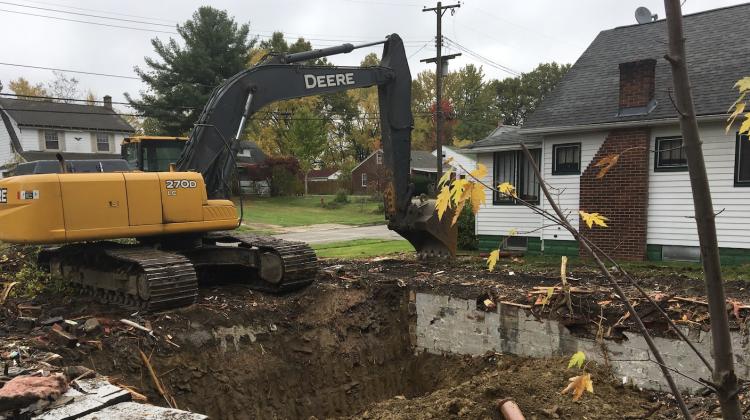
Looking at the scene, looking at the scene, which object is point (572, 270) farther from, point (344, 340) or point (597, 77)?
point (597, 77)

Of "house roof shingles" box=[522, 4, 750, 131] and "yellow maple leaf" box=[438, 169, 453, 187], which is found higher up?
"house roof shingles" box=[522, 4, 750, 131]

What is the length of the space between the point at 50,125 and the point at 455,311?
36.9 meters

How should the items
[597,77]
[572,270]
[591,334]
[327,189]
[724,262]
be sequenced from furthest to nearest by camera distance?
[327,189]
[597,77]
[724,262]
[572,270]
[591,334]

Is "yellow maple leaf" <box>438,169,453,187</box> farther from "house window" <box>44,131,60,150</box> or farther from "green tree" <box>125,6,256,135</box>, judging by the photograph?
"house window" <box>44,131,60,150</box>

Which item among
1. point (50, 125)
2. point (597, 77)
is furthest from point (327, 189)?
point (597, 77)

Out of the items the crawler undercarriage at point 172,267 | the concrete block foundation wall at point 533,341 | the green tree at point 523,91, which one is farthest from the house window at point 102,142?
the green tree at point 523,91

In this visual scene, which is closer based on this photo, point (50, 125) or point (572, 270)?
point (572, 270)

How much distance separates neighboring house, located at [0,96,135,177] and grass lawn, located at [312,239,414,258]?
81.6ft

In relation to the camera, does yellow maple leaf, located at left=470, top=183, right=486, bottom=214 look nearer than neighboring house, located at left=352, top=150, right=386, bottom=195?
Yes

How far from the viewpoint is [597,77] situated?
14.0m

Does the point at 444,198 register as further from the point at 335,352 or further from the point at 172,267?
the point at 335,352

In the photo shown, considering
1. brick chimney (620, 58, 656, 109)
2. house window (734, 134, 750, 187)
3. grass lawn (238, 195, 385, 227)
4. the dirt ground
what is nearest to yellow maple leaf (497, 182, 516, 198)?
the dirt ground

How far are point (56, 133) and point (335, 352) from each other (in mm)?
36466

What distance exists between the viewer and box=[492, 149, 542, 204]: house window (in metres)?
14.2
